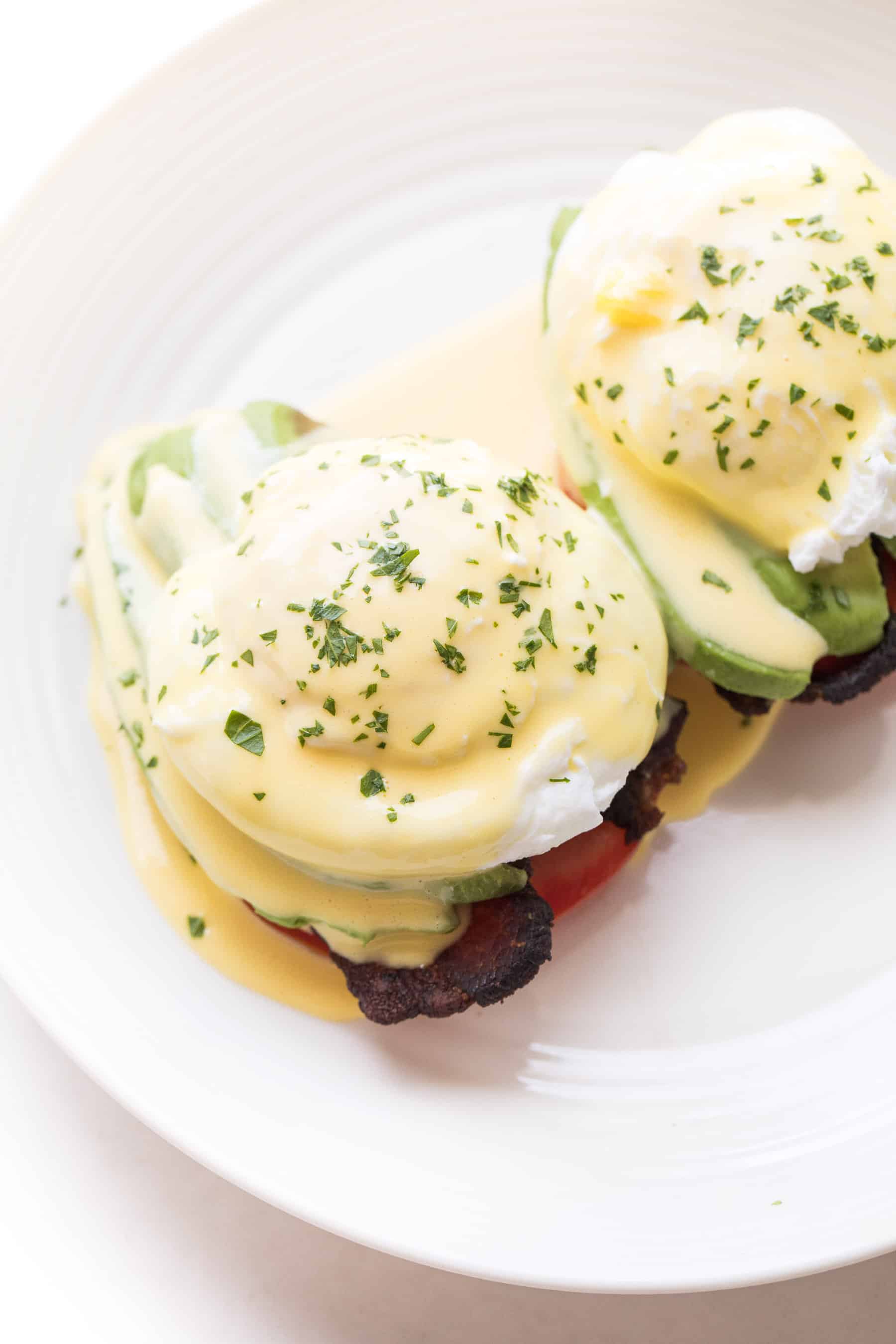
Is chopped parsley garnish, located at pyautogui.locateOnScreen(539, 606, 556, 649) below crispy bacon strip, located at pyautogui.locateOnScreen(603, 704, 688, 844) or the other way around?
the other way around

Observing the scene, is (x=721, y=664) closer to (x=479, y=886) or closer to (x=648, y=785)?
(x=648, y=785)

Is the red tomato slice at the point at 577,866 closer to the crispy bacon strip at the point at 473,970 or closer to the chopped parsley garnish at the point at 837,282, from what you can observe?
the crispy bacon strip at the point at 473,970

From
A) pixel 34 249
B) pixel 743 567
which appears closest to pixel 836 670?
pixel 743 567

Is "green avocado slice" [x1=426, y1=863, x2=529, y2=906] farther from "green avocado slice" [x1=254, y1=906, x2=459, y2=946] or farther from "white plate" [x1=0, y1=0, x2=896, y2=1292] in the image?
"white plate" [x1=0, y1=0, x2=896, y2=1292]

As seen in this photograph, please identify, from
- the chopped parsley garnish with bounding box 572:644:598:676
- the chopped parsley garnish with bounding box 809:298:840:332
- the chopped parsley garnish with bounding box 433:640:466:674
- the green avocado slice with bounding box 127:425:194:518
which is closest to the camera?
the chopped parsley garnish with bounding box 433:640:466:674

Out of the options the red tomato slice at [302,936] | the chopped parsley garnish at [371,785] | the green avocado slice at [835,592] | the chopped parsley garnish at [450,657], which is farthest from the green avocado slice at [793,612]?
the red tomato slice at [302,936]

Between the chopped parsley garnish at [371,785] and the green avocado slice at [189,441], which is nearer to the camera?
the chopped parsley garnish at [371,785]

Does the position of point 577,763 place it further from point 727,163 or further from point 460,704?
point 727,163

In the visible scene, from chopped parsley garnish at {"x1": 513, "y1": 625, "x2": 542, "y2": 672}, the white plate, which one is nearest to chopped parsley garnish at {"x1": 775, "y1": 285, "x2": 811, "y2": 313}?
chopped parsley garnish at {"x1": 513, "y1": 625, "x2": 542, "y2": 672}

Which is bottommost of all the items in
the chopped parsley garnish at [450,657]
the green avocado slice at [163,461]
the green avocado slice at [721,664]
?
the green avocado slice at [721,664]
